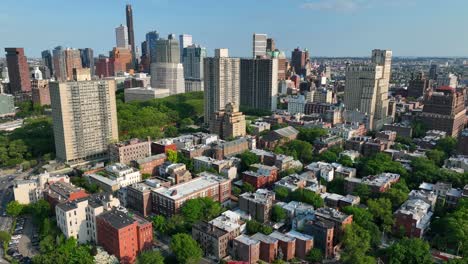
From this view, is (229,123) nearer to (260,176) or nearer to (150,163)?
(150,163)

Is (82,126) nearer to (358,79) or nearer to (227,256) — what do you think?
(227,256)

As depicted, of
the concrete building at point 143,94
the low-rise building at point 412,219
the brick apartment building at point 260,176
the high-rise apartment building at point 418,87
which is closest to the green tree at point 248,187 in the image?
the brick apartment building at point 260,176

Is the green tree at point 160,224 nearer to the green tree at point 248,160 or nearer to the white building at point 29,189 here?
the white building at point 29,189

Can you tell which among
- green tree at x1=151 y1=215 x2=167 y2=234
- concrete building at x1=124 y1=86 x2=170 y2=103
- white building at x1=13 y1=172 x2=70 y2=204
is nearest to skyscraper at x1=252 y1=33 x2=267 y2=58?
concrete building at x1=124 y1=86 x2=170 y2=103

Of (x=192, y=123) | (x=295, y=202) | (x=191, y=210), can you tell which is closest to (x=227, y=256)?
(x=191, y=210)

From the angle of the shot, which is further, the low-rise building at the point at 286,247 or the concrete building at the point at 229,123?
the concrete building at the point at 229,123

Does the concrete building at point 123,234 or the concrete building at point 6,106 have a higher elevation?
the concrete building at point 6,106
